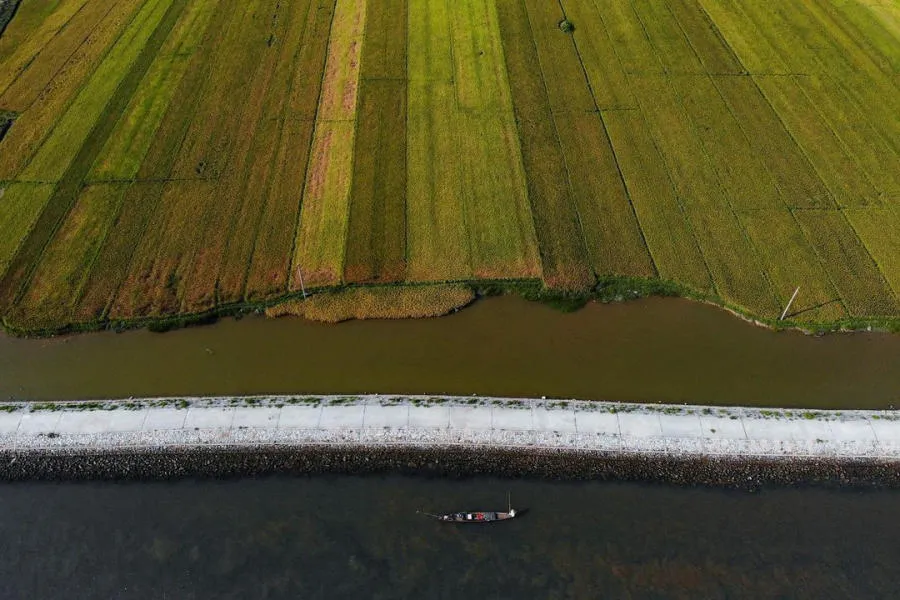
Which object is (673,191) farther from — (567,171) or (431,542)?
(431,542)

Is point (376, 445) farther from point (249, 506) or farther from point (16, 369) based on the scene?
point (16, 369)

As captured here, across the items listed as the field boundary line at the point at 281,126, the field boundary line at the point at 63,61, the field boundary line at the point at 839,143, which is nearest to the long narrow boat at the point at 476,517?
the field boundary line at the point at 281,126

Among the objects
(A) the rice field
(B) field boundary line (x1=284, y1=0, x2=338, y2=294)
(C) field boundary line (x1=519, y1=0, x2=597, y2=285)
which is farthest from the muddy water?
(C) field boundary line (x1=519, y1=0, x2=597, y2=285)

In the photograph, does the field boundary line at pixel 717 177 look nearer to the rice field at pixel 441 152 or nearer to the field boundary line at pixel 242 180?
the rice field at pixel 441 152

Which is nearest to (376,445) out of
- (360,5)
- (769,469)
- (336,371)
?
(336,371)

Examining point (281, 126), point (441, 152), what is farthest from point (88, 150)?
point (441, 152)

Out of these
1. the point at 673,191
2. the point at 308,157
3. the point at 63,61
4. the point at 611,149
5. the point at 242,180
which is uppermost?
the point at 63,61
